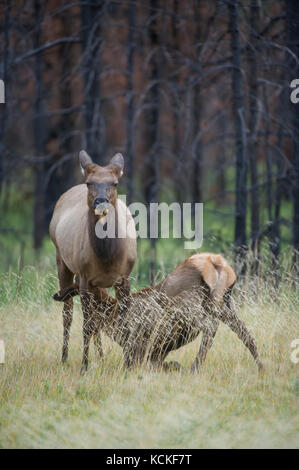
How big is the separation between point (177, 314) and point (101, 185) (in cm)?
159

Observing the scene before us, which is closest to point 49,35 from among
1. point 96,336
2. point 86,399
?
point 96,336

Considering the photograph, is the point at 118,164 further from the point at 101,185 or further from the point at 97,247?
the point at 97,247

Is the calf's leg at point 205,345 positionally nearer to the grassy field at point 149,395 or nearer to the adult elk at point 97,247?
the grassy field at point 149,395

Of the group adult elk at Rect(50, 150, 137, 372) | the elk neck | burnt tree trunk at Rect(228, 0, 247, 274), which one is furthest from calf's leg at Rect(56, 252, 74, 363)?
burnt tree trunk at Rect(228, 0, 247, 274)

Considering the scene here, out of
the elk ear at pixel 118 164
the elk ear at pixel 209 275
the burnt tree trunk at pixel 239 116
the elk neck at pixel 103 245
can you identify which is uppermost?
the burnt tree trunk at pixel 239 116

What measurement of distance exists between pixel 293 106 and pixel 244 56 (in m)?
1.54

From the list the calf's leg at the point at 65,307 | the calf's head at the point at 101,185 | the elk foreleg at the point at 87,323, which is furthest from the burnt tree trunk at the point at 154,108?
the calf's head at the point at 101,185

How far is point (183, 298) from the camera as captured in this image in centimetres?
704

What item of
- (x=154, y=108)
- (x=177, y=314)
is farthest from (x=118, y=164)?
(x=154, y=108)

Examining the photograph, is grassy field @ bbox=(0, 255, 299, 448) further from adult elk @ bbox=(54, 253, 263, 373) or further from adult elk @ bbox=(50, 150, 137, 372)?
adult elk @ bbox=(50, 150, 137, 372)

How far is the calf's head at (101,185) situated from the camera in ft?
21.9

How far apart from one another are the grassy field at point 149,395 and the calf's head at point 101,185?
1.61 meters
